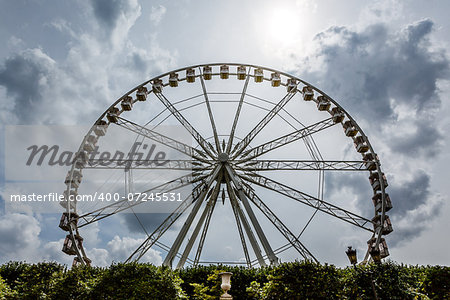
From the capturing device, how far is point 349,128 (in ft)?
68.0

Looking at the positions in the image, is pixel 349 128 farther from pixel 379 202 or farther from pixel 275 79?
pixel 275 79

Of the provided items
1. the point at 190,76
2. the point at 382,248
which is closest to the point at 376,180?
the point at 382,248

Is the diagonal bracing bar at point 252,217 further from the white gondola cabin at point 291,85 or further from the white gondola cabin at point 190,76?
the white gondola cabin at point 190,76

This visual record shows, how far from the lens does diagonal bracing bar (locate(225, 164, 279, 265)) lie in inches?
589

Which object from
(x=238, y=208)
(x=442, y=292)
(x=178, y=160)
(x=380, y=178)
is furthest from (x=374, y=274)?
(x=178, y=160)

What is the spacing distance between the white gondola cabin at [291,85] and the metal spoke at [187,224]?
7.72 m

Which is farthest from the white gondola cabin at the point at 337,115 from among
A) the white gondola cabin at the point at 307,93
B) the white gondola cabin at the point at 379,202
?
the white gondola cabin at the point at 379,202

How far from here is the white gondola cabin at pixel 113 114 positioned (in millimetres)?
20766

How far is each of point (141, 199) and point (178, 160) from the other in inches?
118

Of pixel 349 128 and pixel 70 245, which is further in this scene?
pixel 349 128

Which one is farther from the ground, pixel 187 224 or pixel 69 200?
pixel 69 200

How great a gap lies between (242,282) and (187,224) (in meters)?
4.22

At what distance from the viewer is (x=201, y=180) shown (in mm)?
18250

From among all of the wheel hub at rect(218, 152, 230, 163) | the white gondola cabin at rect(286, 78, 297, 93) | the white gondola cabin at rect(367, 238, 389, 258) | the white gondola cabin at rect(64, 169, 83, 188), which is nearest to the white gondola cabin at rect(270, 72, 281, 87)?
the white gondola cabin at rect(286, 78, 297, 93)
